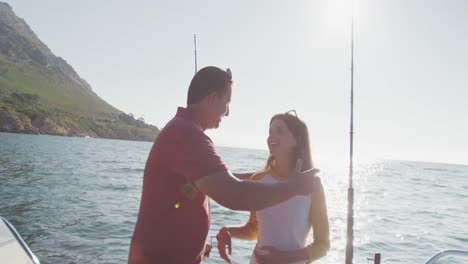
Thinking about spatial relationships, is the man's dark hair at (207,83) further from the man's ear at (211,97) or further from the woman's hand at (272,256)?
the woman's hand at (272,256)

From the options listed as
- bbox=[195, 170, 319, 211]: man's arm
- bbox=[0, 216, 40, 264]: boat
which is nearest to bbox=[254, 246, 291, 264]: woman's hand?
bbox=[195, 170, 319, 211]: man's arm

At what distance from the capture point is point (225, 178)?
249 cm

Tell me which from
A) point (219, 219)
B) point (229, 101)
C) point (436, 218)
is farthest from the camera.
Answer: point (436, 218)

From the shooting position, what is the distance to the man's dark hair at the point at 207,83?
2988 millimetres

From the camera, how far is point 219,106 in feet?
10.1

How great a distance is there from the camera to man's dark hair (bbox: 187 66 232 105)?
2.99 metres

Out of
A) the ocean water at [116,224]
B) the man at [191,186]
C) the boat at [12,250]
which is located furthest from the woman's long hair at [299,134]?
the ocean water at [116,224]

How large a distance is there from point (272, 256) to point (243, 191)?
3.82ft

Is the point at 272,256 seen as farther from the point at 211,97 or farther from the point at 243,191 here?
the point at 211,97

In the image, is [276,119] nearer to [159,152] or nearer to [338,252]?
[159,152]

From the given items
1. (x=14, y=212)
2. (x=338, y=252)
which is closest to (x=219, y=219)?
(x=338, y=252)

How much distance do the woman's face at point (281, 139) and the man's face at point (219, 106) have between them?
805mm

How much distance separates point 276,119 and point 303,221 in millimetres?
1017

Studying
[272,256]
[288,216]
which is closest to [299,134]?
[288,216]
